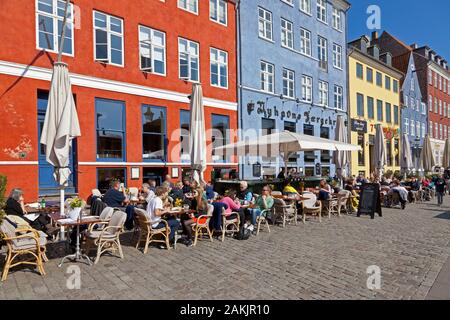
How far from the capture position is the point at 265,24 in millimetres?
20641

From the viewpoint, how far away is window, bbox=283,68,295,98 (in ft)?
72.1

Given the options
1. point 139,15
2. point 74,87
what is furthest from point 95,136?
point 139,15

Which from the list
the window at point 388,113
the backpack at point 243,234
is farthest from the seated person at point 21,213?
the window at point 388,113

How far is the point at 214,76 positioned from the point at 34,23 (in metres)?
8.75

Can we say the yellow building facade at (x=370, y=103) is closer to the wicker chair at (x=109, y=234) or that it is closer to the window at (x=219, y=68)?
the window at (x=219, y=68)

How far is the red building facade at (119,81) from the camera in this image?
36.1ft

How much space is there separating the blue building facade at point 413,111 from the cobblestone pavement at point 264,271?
33.8 metres

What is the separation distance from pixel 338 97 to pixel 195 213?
22.5 m

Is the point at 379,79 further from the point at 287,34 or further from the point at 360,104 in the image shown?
the point at 287,34

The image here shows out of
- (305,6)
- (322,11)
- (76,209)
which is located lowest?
(76,209)

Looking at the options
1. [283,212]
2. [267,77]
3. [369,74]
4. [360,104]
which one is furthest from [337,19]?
[283,212]

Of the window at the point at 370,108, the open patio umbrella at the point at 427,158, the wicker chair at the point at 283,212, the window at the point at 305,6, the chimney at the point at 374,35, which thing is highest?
the chimney at the point at 374,35

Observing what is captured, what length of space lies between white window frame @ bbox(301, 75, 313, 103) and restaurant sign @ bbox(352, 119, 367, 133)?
640 centimetres
